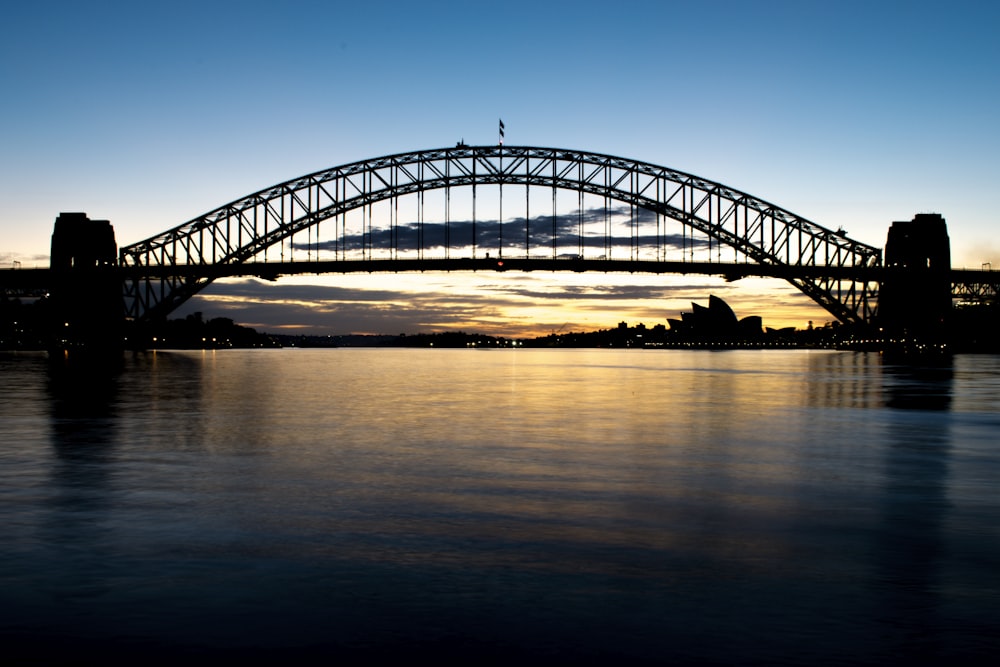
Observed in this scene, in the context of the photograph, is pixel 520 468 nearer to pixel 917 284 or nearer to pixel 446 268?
pixel 446 268

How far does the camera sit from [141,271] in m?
79.6

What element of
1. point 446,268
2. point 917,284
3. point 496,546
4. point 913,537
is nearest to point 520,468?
point 496,546

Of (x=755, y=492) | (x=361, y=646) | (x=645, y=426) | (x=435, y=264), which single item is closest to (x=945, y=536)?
(x=755, y=492)

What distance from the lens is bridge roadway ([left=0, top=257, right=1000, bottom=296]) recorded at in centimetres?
7306

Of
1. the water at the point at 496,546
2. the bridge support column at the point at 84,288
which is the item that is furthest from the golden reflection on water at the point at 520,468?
the bridge support column at the point at 84,288

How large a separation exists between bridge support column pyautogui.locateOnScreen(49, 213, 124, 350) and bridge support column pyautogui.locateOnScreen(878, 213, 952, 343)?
228ft

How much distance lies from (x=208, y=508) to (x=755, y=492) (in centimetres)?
618

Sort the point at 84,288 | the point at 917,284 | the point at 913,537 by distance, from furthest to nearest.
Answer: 1. the point at 917,284
2. the point at 84,288
3. the point at 913,537

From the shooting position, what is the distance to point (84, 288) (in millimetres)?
78875

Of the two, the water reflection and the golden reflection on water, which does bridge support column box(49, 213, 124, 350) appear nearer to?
the golden reflection on water

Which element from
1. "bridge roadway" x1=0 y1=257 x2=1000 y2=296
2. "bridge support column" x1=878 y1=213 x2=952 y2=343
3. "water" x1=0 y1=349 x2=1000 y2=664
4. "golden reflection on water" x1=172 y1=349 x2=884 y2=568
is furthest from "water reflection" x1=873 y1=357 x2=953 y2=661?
"bridge support column" x1=878 y1=213 x2=952 y2=343

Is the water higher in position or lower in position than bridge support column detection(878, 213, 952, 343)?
lower

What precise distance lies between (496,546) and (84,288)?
8005 centimetres

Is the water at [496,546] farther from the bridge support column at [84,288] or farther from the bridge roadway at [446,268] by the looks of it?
the bridge support column at [84,288]
